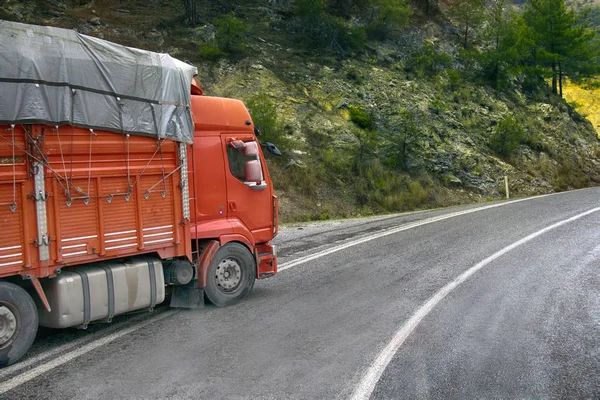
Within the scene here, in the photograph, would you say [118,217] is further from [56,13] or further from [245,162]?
[56,13]

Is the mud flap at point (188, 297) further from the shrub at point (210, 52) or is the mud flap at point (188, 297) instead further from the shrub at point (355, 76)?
the shrub at point (355, 76)

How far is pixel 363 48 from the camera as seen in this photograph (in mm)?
30750

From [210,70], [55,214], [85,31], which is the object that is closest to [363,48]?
[210,70]

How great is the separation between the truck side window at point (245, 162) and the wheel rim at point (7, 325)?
137 inches

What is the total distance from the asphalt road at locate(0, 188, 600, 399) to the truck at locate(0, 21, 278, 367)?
19.4 inches

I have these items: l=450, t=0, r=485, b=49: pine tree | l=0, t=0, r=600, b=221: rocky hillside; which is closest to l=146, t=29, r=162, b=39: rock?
l=0, t=0, r=600, b=221: rocky hillside

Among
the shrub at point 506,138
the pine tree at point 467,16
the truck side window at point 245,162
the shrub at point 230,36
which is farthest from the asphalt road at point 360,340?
the pine tree at point 467,16

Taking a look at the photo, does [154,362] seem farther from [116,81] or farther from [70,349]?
[116,81]

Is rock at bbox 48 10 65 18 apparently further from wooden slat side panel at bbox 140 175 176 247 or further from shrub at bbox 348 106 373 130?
wooden slat side panel at bbox 140 175 176 247

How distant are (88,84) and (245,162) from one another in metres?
2.54

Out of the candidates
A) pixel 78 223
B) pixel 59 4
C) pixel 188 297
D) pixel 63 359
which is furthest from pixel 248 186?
pixel 59 4

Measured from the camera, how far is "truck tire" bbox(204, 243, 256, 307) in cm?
752

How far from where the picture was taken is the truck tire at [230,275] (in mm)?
7523

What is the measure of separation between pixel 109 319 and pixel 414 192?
1780 centimetres
